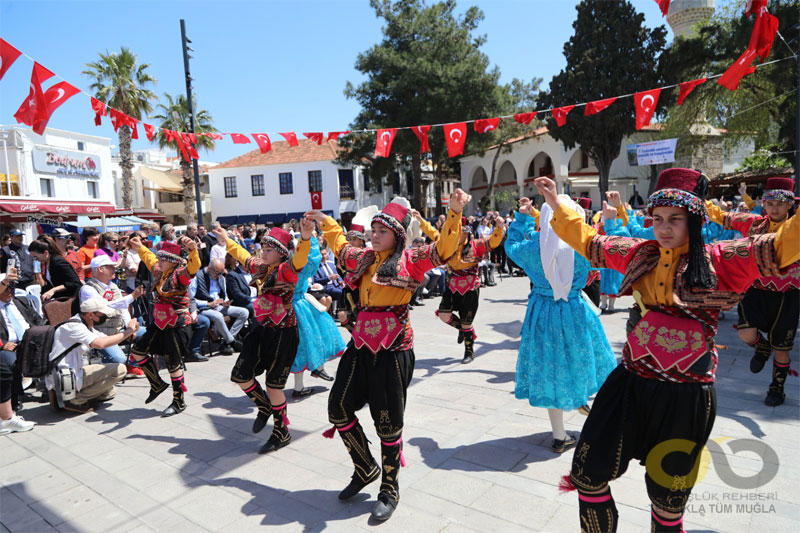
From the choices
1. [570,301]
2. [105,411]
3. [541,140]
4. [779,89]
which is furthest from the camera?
[541,140]

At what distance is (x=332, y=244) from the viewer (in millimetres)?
4371

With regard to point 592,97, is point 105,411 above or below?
below

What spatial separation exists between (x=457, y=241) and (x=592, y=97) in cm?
2534

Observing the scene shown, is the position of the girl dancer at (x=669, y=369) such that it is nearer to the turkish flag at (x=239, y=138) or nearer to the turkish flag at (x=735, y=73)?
the turkish flag at (x=735, y=73)

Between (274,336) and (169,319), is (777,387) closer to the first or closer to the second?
(274,336)

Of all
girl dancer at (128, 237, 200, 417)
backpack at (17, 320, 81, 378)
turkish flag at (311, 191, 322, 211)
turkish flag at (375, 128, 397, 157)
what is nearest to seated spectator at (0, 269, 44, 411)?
backpack at (17, 320, 81, 378)

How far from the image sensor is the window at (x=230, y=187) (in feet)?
129

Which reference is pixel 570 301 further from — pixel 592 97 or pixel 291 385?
pixel 592 97

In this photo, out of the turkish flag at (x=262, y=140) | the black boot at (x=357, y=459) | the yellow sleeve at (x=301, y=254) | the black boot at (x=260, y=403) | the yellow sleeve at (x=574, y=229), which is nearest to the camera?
the yellow sleeve at (x=574, y=229)

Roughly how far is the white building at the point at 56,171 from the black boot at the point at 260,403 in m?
18.9

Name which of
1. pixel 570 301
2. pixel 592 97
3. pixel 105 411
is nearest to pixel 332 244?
pixel 570 301

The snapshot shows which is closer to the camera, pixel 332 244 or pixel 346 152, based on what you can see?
pixel 332 244

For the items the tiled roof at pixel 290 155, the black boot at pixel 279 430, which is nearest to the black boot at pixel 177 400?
the black boot at pixel 279 430

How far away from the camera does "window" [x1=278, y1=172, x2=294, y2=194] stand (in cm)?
3791
